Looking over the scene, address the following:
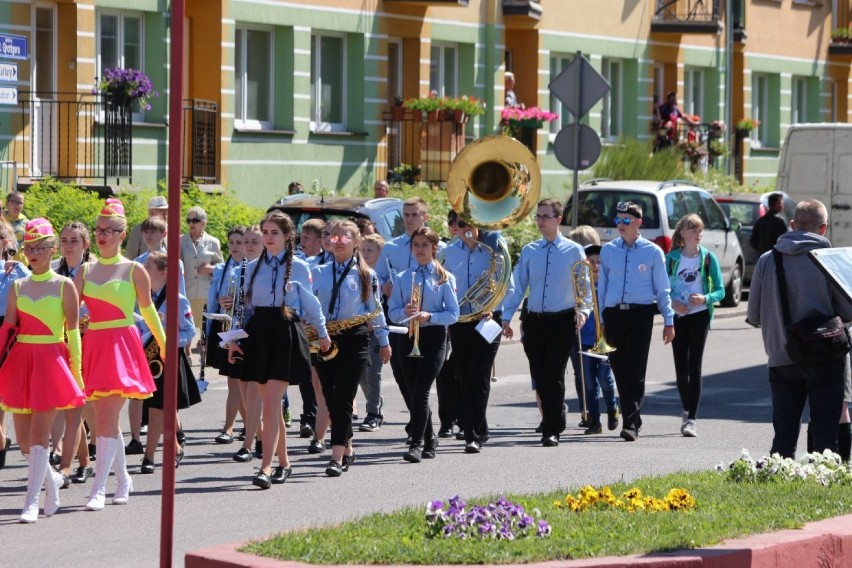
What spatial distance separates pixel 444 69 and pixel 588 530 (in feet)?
82.8

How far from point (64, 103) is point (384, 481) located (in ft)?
44.1

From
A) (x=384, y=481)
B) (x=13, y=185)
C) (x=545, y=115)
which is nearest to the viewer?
(x=384, y=481)

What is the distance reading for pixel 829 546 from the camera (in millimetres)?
8742

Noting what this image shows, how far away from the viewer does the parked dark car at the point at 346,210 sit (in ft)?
60.0

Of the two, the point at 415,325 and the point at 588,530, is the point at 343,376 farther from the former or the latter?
the point at 588,530

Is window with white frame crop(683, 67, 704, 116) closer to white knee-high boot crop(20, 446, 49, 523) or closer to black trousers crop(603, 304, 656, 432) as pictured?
black trousers crop(603, 304, 656, 432)

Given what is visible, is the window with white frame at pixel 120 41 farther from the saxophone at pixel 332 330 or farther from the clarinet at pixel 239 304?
the clarinet at pixel 239 304

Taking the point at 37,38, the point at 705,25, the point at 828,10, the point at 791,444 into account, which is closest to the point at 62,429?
the point at 791,444

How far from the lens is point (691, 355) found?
14.4m

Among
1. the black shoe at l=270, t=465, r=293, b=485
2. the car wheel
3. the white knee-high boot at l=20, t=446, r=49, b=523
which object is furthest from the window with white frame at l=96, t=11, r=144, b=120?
the white knee-high boot at l=20, t=446, r=49, b=523

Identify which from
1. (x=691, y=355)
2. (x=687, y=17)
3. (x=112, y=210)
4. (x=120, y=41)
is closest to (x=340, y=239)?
(x=112, y=210)

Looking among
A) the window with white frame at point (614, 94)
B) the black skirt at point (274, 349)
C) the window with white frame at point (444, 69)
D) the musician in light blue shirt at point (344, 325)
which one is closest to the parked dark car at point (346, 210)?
the musician in light blue shirt at point (344, 325)

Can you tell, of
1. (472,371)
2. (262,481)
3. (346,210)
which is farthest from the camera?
(346,210)

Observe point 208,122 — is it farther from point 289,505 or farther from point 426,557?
point 426,557
